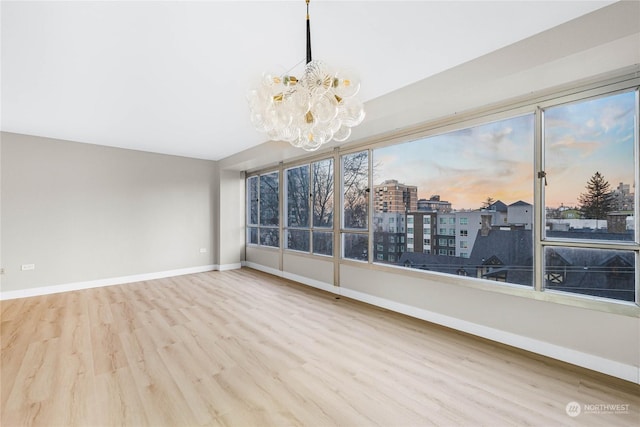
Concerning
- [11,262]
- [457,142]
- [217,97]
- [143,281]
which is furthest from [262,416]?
[11,262]

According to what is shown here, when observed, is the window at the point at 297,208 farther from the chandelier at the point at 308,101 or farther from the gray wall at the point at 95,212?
the chandelier at the point at 308,101

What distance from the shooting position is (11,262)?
14.4 feet

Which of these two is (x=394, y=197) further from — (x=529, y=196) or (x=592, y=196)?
(x=592, y=196)

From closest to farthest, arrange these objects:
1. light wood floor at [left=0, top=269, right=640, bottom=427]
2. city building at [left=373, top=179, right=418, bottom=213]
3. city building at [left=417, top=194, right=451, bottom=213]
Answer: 1. light wood floor at [left=0, top=269, right=640, bottom=427]
2. city building at [left=417, top=194, right=451, bottom=213]
3. city building at [left=373, top=179, right=418, bottom=213]

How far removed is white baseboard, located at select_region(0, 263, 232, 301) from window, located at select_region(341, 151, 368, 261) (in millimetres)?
3546

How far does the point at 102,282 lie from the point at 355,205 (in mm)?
5014

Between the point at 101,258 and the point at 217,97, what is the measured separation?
4.22 meters

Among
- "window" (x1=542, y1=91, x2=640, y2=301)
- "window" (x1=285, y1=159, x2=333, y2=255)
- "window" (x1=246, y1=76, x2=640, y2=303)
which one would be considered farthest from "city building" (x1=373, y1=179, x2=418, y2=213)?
"window" (x1=542, y1=91, x2=640, y2=301)

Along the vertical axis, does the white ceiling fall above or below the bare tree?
above

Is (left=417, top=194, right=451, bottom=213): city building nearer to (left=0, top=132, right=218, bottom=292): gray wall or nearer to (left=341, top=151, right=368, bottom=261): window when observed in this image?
(left=341, top=151, right=368, bottom=261): window

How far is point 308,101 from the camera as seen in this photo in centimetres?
175

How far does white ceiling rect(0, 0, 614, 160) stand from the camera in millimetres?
1779

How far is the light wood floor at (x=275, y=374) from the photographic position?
186cm

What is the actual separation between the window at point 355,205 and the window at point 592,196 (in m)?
2.24
